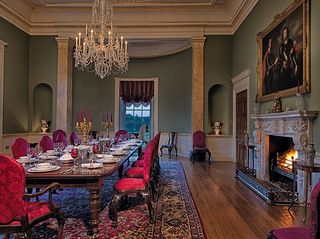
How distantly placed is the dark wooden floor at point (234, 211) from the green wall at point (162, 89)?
14.5ft

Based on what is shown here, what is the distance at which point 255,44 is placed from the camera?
639cm

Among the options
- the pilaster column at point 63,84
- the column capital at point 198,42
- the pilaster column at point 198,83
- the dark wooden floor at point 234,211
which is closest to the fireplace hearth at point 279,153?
the dark wooden floor at point 234,211

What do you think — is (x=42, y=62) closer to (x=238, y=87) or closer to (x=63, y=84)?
(x=63, y=84)

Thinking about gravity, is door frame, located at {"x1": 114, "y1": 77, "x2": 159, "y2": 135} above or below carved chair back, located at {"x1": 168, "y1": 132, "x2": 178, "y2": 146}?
above

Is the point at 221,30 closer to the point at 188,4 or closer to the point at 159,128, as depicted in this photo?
the point at 188,4

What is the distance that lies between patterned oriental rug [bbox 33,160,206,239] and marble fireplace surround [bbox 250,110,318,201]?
1778 millimetres

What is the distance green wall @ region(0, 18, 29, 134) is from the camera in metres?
7.42

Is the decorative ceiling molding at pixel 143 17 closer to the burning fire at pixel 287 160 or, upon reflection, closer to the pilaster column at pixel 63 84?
the pilaster column at pixel 63 84

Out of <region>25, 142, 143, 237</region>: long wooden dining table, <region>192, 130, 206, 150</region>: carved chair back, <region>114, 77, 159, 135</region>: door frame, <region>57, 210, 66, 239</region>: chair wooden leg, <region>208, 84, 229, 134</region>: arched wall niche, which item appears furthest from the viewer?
<region>114, 77, 159, 135</region>: door frame

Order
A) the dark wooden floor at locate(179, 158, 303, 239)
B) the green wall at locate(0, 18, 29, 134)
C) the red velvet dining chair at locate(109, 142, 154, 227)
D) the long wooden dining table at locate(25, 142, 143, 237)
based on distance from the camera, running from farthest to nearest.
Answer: the green wall at locate(0, 18, 29, 134) → the red velvet dining chair at locate(109, 142, 154, 227) → the dark wooden floor at locate(179, 158, 303, 239) → the long wooden dining table at locate(25, 142, 143, 237)

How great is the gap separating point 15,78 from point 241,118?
21.0ft

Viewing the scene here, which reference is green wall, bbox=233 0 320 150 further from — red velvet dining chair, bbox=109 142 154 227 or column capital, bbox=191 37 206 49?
red velvet dining chair, bbox=109 142 154 227

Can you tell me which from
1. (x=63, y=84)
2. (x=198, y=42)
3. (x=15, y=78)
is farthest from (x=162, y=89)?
(x=15, y=78)

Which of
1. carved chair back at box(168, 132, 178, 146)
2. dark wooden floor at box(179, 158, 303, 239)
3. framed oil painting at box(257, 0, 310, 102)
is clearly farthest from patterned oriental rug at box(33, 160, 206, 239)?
carved chair back at box(168, 132, 178, 146)
